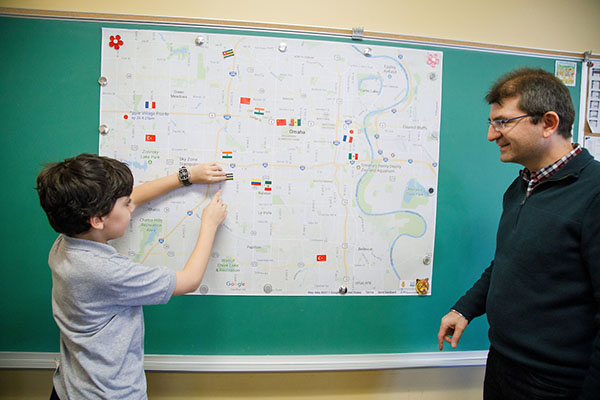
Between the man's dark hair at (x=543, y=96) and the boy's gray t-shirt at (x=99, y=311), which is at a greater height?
the man's dark hair at (x=543, y=96)

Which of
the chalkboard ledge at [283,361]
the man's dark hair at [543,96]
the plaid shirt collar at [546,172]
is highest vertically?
the man's dark hair at [543,96]

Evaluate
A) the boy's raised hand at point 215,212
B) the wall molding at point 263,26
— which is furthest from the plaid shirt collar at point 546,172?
the boy's raised hand at point 215,212

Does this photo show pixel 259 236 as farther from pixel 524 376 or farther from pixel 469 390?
pixel 469 390

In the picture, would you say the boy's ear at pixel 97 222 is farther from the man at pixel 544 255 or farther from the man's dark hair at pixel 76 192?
the man at pixel 544 255

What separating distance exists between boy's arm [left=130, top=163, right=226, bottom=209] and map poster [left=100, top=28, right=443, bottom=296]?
0.05m

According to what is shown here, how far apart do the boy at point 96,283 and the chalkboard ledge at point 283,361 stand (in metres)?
0.38

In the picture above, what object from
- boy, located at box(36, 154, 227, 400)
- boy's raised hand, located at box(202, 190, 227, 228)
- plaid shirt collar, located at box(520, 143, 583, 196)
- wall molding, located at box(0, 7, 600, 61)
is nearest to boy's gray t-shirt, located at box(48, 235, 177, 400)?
boy, located at box(36, 154, 227, 400)

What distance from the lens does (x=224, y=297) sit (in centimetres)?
137

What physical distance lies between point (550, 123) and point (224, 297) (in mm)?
1477

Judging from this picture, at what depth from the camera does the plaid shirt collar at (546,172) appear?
952 mm

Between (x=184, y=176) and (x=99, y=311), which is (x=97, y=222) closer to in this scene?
(x=99, y=311)

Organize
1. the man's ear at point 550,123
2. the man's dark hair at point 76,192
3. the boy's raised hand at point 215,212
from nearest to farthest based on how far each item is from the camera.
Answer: the man's dark hair at point 76,192
the man's ear at point 550,123
the boy's raised hand at point 215,212

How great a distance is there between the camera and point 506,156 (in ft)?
3.42

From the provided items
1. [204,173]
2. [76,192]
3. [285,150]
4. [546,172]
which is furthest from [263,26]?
[546,172]
